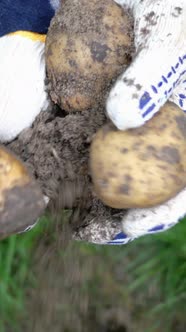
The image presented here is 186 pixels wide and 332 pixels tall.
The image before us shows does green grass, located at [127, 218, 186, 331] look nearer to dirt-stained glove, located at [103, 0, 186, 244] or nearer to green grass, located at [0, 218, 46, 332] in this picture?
green grass, located at [0, 218, 46, 332]

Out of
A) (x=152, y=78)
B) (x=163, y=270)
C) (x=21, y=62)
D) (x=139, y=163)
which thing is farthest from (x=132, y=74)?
(x=163, y=270)

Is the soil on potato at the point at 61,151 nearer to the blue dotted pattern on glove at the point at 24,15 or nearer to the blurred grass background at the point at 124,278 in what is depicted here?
the blue dotted pattern on glove at the point at 24,15

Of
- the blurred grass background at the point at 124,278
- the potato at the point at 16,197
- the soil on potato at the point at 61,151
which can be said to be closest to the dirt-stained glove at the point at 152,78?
the soil on potato at the point at 61,151

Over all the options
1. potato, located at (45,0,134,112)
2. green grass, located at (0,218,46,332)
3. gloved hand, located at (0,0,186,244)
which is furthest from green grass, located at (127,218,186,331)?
potato, located at (45,0,134,112)

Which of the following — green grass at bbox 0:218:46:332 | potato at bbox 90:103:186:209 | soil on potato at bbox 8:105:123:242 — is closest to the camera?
potato at bbox 90:103:186:209

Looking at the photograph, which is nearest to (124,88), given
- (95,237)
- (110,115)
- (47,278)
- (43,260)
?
(110,115)

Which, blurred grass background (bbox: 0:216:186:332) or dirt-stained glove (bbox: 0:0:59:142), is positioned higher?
dirt-stained glove (bbox: 0:0:59:142)
